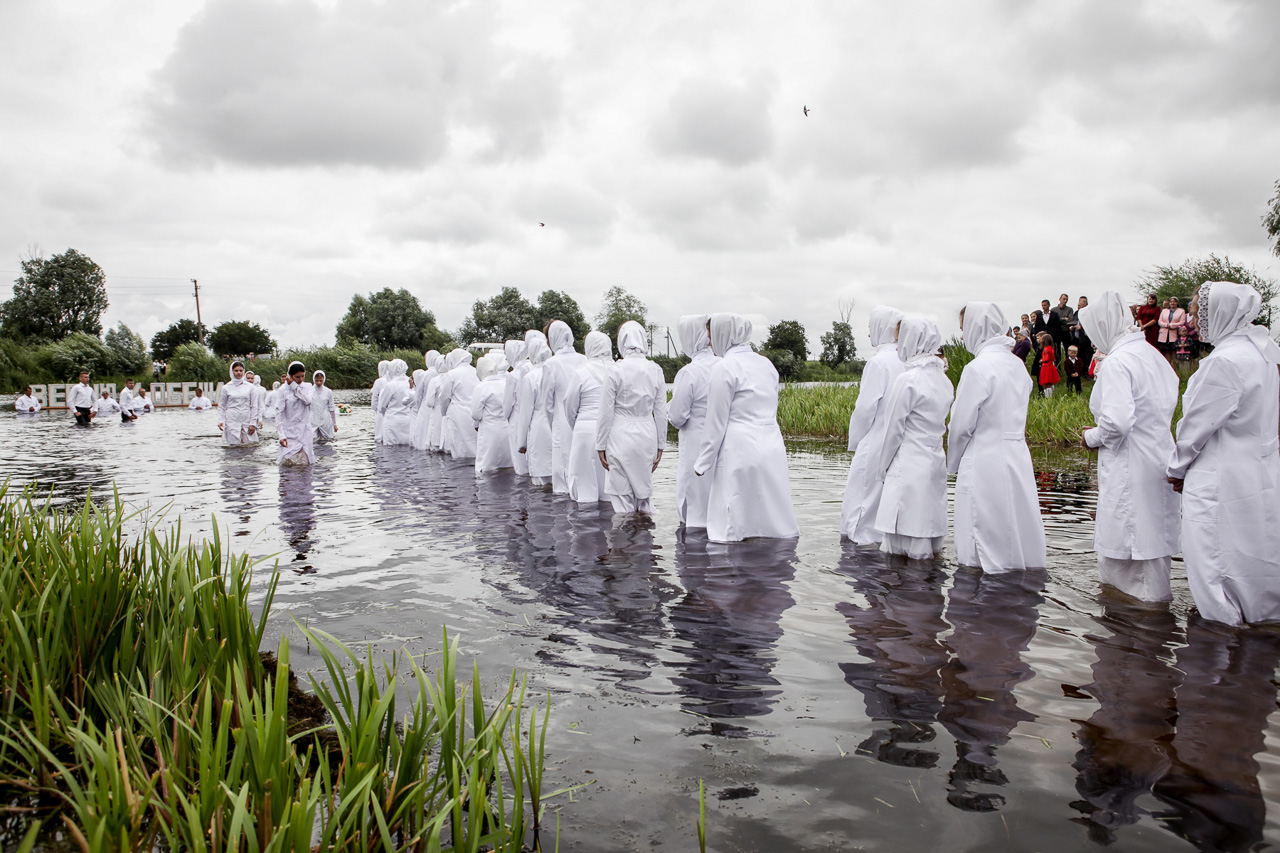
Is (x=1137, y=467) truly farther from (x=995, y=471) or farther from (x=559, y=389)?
(x=559, y=389)

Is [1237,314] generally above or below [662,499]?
above

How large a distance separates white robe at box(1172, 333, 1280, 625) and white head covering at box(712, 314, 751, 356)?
12.7 feet

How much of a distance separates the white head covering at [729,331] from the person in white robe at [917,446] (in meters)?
1.56

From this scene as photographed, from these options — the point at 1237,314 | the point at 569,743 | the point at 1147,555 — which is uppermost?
the point at 1237,314

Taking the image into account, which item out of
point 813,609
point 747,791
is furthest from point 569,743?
point 813,609

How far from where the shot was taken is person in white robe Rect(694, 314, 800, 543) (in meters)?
7.82

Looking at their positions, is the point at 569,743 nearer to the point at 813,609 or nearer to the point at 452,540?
the point at 813,609

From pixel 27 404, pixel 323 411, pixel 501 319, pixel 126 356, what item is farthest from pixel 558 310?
pixel 323 411

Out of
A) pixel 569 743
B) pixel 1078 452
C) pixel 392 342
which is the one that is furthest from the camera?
pixel 392 342

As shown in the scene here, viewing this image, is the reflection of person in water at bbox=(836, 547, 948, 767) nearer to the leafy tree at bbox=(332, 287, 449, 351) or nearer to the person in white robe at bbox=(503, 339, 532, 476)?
the person in white robe at bbox=(503, 339, 532, 476)

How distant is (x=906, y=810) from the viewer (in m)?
3.19

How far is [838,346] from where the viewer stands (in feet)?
161

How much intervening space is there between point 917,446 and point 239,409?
1662cm

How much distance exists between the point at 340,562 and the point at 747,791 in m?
5.14
